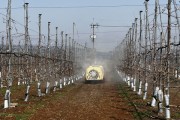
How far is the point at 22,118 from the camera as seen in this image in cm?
1906

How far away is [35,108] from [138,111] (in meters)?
6.70

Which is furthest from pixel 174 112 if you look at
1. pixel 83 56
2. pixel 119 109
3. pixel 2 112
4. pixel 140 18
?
pixel 83 56

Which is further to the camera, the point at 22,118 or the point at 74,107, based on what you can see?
the point at 74,107

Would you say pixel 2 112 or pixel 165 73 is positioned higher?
pixel 165 73

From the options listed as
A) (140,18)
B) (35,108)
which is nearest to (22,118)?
(35,108)

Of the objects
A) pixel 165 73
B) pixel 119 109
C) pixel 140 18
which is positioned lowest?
pixel 119 109

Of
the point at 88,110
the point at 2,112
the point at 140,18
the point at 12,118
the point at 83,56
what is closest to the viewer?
the point at 12,118

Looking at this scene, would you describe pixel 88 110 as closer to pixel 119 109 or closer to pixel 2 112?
pixel 119 109

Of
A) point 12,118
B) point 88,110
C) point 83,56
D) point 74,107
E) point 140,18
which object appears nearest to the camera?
point 12,118

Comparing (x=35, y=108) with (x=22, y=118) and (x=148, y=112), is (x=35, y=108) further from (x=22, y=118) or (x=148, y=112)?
(x=148, y=112)

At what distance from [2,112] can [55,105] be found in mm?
4892

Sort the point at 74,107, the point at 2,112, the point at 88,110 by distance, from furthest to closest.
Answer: the point at 74,107 < the point at 88,110 < the point at 2,112

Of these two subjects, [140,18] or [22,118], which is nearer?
[22,118]

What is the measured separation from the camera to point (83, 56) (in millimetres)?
115750
